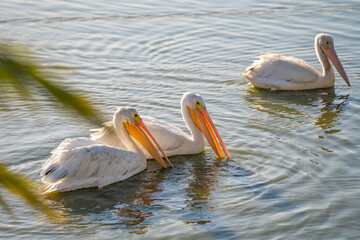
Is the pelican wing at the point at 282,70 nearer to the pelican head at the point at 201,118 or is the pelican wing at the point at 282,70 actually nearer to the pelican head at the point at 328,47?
the pelican head at the point at 328,47

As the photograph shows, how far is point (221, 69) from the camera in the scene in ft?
32.0

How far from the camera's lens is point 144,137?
6.38m

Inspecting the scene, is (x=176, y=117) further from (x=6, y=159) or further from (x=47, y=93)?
(x=47, y=93)

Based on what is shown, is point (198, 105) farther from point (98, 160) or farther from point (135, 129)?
point (98, 160)

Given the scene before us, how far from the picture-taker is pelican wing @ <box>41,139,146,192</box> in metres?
5.65

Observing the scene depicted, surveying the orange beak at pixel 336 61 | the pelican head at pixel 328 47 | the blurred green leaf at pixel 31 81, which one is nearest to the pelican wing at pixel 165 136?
the orange beak at pixel 336 61

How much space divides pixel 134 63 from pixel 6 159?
156 inches

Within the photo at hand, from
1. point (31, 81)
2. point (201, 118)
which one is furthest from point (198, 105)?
point (31, 81)

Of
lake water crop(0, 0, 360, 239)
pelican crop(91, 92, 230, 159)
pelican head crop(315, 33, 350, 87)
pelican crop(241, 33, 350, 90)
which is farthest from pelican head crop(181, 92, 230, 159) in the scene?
pelican head crop(315, 33, 350, 87)

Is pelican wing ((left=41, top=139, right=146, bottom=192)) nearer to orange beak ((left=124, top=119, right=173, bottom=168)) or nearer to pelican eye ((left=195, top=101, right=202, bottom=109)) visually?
orange beak ((left=124, top=119, right=173, bottom=168))

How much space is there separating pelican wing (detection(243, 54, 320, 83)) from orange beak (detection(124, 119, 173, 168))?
9.92 ft

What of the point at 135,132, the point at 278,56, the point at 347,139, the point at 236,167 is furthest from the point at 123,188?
the point at 278,56

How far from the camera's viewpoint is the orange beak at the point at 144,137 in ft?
20.9

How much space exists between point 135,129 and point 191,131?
0.82 meters
